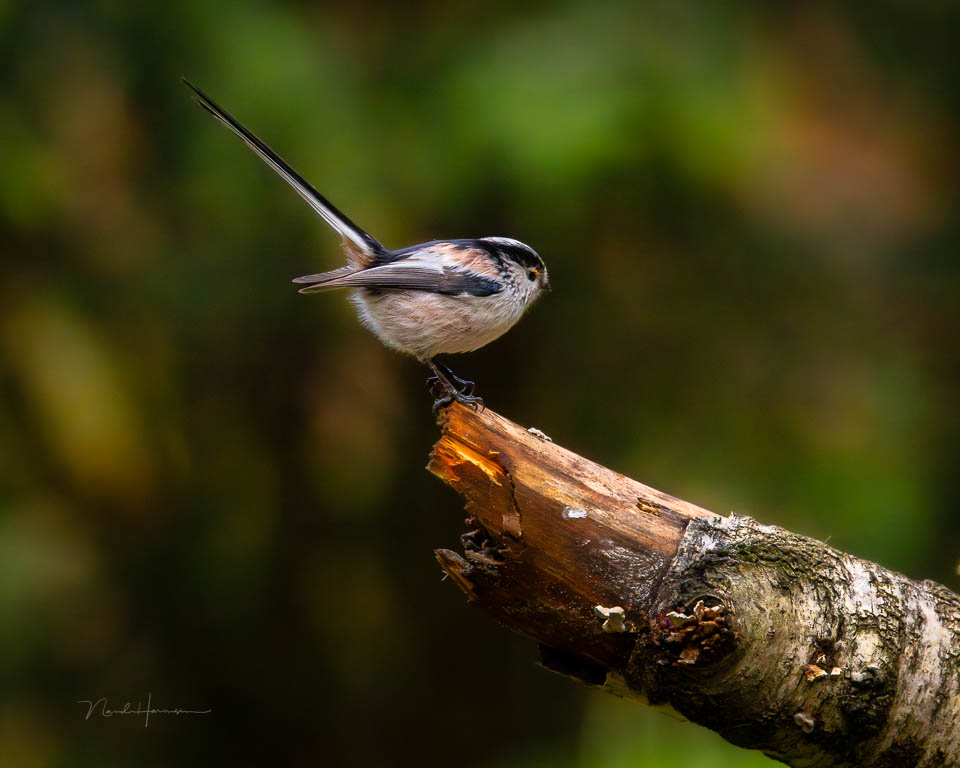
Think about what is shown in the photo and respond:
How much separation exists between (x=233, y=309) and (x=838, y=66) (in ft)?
14.0

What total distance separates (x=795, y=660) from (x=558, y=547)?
684 millimetres

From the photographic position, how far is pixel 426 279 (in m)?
3.80

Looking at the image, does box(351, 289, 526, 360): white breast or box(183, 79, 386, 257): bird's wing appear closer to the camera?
box(183, 79, 386, 257): bird's wing

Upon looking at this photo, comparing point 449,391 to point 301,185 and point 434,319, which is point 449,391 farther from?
point 301,185

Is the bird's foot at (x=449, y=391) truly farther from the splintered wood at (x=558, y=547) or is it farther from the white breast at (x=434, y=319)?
the splintered wood at (x=558, y=547)

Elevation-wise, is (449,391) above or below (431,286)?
below

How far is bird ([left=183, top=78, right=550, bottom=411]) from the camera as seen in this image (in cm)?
374

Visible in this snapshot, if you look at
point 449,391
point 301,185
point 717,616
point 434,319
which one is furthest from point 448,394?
point 717,616

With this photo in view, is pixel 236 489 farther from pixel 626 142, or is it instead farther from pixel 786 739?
pixel 786 739

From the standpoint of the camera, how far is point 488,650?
18.6 ft

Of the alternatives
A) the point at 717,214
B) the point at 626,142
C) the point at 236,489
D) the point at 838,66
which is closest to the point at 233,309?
the point at 236,489

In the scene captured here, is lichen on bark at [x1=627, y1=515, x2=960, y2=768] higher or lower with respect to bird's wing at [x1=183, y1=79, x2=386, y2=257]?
lower
